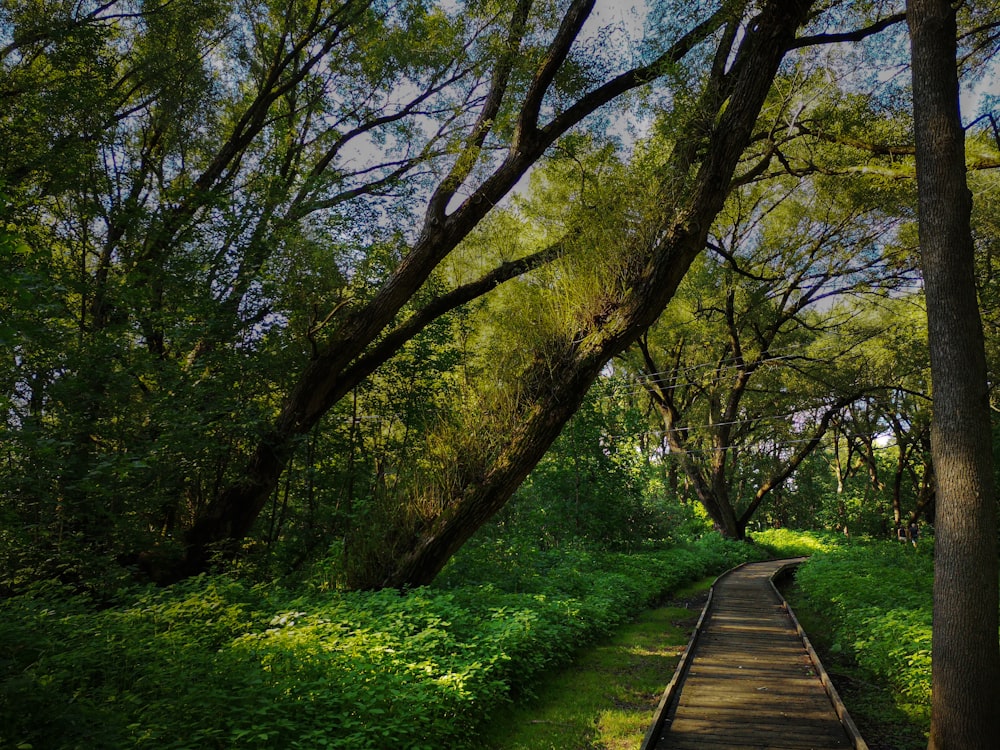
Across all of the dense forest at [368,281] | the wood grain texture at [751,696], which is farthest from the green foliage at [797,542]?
the wood grain texture at [751,696]

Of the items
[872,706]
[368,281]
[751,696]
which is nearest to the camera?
[872,706]

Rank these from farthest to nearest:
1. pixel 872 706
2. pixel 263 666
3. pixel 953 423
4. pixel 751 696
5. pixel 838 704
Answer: pixel 751 696 → pixel 872 706 → pixel 838 704 → pixel 953 423 → pixel 263 666

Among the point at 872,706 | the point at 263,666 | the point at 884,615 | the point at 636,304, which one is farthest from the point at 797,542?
the point at 263,666

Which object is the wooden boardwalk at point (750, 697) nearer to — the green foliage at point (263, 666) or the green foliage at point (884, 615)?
the green foliage at point (884, 615)

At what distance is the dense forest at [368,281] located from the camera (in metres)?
4.89

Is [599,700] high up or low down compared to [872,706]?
down

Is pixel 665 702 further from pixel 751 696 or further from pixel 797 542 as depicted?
pixel 797 542

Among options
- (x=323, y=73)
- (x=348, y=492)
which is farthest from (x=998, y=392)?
(x=323, y=73)

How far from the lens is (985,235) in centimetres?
1359

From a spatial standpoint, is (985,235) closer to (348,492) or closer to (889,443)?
(348,492)

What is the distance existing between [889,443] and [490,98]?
31832 mm

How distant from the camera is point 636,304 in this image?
636cm

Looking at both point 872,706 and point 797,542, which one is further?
point 797,542

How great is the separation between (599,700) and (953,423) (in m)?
4.25
